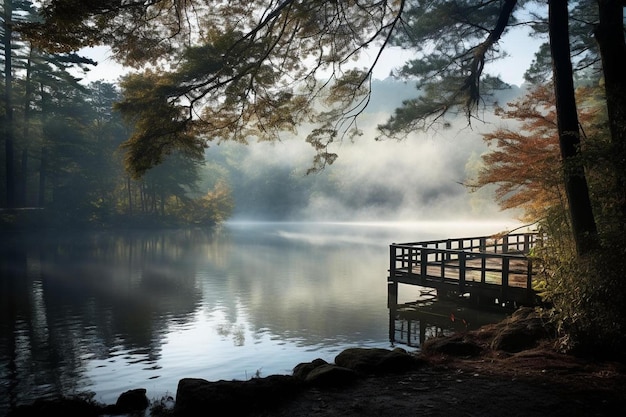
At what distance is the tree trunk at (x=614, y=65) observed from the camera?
8.52 m

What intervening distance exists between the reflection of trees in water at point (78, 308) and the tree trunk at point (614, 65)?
11346 millimetres

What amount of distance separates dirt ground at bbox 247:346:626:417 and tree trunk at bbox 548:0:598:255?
92.7 inches

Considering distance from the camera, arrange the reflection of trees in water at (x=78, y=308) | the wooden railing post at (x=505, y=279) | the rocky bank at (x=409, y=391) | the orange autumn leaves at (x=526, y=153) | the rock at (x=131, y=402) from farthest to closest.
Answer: the orange autumn leaves at (x=526, y=153) < the wooden railing post at (x=505, y=279) < the reflection of trees in water at (x=78, y=308) < the rock at (x=131, y=402) < the rocky bank at (x=409, y=391)

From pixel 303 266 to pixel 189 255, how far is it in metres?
10.4

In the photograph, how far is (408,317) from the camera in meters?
17.7

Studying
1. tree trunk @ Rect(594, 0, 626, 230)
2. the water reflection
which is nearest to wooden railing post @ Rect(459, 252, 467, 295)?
the water reflection

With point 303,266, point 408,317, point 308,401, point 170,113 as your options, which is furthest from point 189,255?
point 308,401

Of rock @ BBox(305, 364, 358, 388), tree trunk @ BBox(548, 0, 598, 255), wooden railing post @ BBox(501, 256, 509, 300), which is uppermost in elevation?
tree trunk @ BBox(548, 0, 598, 255)

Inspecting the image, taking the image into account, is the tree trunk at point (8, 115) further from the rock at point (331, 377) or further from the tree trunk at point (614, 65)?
the tree trunk at point (614, 65)

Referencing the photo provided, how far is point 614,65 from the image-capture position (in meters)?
8.84

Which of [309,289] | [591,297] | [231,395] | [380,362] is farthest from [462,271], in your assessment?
[231,395]

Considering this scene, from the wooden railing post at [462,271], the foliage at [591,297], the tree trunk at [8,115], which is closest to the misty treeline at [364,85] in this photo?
the foliage at [591,297]

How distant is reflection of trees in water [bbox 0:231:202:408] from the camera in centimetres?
1190

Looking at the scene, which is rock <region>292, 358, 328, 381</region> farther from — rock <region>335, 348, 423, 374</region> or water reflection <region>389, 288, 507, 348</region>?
water reflection <region>389, 288, 507, 348</region>
